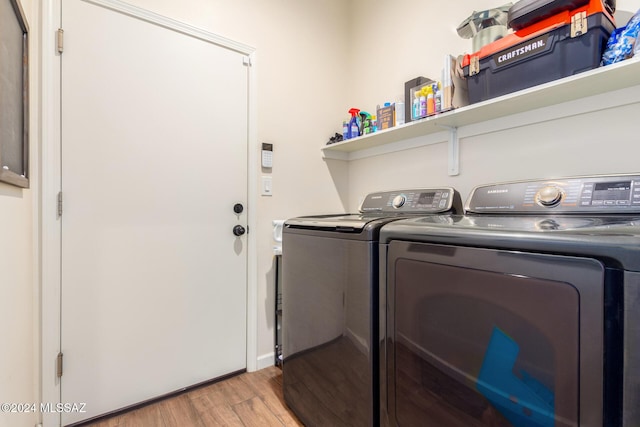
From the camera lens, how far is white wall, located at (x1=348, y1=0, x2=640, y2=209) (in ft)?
3.85

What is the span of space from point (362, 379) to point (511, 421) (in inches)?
19.6

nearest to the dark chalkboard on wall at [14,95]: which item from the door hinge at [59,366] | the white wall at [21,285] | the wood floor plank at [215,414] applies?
the white wall at [21,285]

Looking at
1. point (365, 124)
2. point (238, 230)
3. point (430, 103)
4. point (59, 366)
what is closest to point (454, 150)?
point (430, 103)

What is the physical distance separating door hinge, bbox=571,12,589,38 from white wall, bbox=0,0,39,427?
1974 mm

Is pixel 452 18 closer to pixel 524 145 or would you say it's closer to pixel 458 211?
pixel 524 145

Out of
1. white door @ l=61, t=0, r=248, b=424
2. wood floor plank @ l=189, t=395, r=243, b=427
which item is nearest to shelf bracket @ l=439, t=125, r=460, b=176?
white door @ l=61, t=0, r=248, b=424

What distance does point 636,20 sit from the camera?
0.97 meters

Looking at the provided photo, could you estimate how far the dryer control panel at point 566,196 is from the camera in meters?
0.94

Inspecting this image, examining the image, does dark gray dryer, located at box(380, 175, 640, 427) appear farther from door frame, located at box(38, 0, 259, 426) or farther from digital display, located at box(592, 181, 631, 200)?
door frame, located at box(38, 0, 259, 426)

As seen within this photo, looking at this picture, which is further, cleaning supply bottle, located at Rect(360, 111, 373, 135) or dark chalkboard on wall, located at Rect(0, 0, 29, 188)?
cleaning supply bottle, located at Rect(360, 111, 373, 135)

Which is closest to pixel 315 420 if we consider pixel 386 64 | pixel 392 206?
pixel 392 206

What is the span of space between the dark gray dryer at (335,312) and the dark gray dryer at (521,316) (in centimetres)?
7

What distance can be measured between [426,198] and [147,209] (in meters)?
1.51

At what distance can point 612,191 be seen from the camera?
0.96 meters
